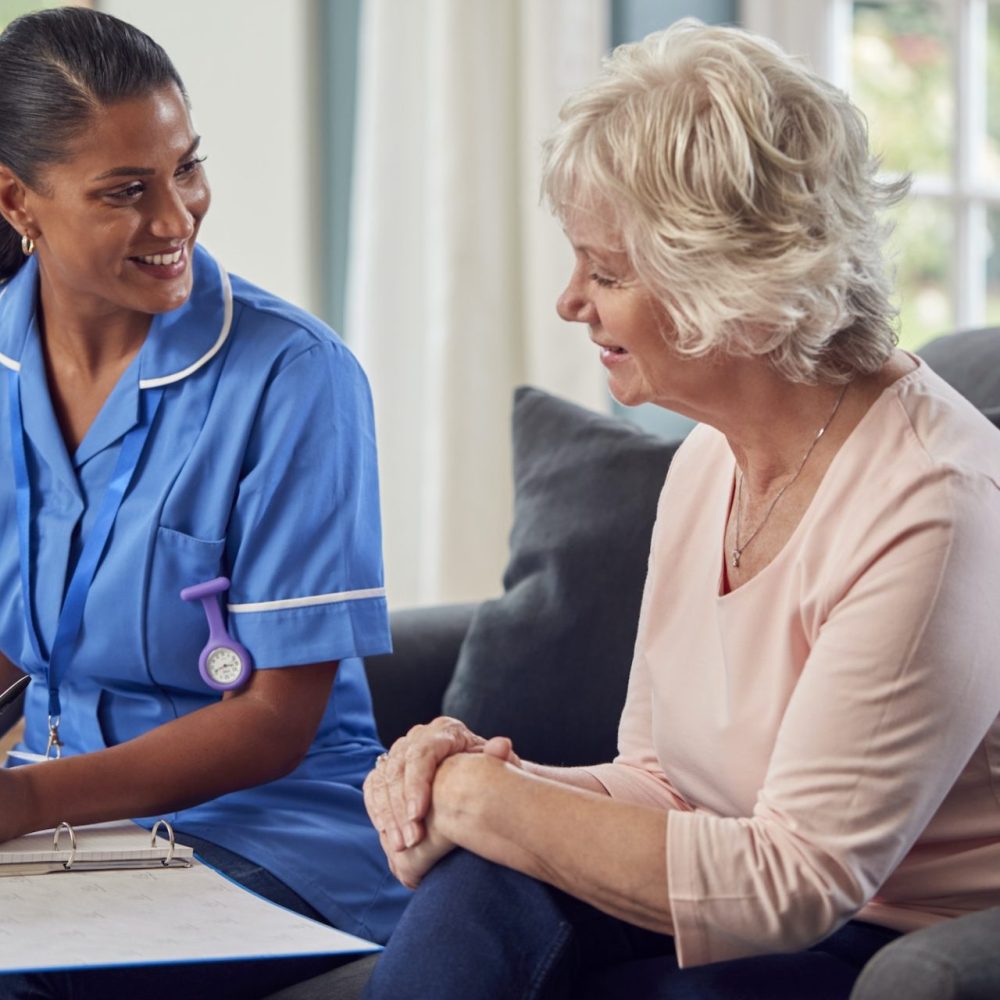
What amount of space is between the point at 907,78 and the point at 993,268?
49 centimetres

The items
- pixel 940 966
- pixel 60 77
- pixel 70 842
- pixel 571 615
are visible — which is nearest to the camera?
pixel 940 966

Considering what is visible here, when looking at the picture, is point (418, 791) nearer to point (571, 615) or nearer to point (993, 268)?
point (571, 615)

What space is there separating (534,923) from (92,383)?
0.76 m

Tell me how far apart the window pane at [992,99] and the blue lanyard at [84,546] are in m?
2.50

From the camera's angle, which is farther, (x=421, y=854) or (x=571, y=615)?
(x=571, y=615)

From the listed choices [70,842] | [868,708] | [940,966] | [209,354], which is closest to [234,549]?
[209,354]

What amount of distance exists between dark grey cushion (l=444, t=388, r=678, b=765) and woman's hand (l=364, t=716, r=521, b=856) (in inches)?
19.8

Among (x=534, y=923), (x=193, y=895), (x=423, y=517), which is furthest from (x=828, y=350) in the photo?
(x=423, y=517)

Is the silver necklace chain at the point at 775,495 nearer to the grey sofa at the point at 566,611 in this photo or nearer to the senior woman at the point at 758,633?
the senior woman at the point at 758,633

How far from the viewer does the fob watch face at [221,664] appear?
1.52 meters

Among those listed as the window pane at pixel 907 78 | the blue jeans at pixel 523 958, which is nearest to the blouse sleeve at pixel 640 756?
the blue jeans at pixel 523 958

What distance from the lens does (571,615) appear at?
188 cm

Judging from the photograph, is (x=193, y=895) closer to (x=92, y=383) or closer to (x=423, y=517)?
(x=92, y=383)

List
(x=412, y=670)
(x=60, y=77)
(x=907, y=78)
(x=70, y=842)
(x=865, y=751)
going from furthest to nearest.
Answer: (x=907, y=78) → (x=412, y=670) → (x=60, y=77) → (x=70, y=842) → (x=865, y=751)
